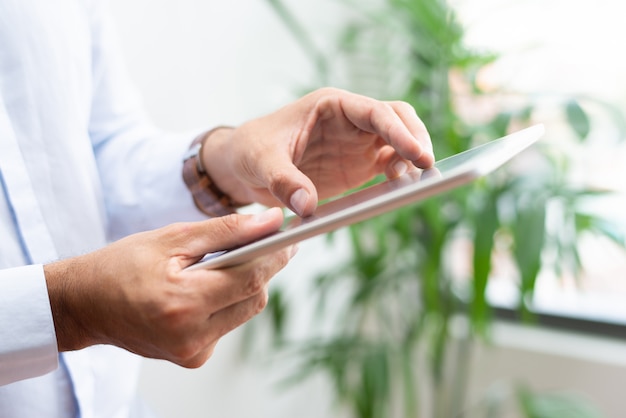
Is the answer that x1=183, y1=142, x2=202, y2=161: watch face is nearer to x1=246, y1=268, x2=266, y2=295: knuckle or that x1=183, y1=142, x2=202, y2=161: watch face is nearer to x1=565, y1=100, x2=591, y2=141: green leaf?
x1=246, y1=268, x2=266, y2=295: knuckle

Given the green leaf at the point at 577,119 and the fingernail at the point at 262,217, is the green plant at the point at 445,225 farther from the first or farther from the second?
the fingernail at the point at 262,217

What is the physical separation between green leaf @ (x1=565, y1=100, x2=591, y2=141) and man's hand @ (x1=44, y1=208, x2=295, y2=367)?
2.08ft

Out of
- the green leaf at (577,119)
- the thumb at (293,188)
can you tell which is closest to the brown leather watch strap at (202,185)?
the thumb at (293,188)

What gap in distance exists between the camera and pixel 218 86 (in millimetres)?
1361

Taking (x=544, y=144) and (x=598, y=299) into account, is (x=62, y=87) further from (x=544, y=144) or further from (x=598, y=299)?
(x=598, y=299)

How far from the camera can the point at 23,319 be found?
499mm

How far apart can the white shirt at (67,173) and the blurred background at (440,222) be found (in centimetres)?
36

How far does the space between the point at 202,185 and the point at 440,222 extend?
53 cm

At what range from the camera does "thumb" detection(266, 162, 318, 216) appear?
22.0 inches

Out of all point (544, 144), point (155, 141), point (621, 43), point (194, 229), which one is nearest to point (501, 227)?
point (544, 144)

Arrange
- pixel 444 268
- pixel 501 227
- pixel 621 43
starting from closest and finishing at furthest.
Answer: pixel 501 227 < pixel 444 268 < pixel 621 43

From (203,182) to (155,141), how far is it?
0.39ft

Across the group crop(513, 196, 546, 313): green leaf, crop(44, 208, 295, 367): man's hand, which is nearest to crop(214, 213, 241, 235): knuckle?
crop(44, 208, 295, 367): man's hand

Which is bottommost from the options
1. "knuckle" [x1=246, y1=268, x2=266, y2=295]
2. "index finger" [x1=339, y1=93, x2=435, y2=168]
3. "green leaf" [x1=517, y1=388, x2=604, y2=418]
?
"green leaf" [x1=517, y1=388, x2=604, y2=418]
